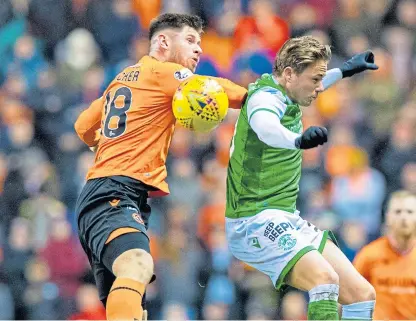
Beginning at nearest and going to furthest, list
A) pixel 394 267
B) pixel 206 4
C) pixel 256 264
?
pixel 256 264 → pixel 394 267 → pixel 206 4

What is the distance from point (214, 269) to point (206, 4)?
3928 mm

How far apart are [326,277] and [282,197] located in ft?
2.25

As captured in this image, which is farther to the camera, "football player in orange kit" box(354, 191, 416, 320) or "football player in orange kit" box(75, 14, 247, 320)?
"football player in orange kit" box(354, 191, 416, 320)

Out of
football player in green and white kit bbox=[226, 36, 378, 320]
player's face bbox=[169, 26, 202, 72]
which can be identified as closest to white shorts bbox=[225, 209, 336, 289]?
football player in green and white kit bbox=[226, 36, 378, 320]

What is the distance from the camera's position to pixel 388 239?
931 centimetres

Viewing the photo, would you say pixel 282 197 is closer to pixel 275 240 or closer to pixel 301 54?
pixel 275 240

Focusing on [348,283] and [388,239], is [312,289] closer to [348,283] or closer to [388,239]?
[348,283]

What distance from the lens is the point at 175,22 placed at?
7344 mm

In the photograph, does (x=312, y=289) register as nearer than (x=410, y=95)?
Yes

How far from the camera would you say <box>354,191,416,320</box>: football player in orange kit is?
9.08 metres

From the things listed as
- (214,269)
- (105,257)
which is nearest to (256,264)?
(105,257)

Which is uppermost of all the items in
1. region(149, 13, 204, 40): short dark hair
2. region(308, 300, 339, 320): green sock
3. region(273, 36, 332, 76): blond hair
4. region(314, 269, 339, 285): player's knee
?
region(149, 13, 204, 40): short dark hair

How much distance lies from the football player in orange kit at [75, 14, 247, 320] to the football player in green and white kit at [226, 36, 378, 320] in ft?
0.94

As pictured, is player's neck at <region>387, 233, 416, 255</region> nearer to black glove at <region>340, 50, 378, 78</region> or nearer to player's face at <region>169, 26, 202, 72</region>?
black glove at <region>340, 50, 378, 78</region>
